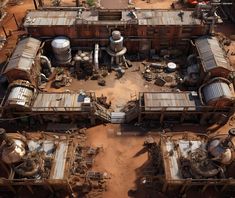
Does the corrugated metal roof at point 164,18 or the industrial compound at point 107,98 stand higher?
the corrugated metal roof at point 164,18

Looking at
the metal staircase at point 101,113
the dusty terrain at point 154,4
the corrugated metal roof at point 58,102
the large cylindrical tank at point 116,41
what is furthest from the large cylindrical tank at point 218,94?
the dusty terrain at point 154,4

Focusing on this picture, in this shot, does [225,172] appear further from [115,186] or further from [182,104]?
[115,186]

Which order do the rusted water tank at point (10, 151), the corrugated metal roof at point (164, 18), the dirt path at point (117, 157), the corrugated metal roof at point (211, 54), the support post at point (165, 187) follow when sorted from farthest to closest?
the corrugated metal roof at point (164, 18)
the corrugated metal roof at point (211, 54)
the dirt path at point (117, 157)
the support post at point (165, 187)
the rusted water tank at point (10, 151)

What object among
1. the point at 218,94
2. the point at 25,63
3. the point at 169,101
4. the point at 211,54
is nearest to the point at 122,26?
the point at 211,54

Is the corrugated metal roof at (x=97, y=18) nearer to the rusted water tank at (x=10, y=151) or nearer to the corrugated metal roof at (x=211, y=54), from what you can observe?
the corrugated metal roof at (x=211, y=54)

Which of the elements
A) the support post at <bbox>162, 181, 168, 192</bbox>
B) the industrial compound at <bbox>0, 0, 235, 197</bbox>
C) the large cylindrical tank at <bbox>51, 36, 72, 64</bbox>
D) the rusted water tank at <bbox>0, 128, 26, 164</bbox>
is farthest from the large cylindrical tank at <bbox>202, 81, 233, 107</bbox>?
the rusted water tank at <bbox>0, 128, 26, 164</bbox>

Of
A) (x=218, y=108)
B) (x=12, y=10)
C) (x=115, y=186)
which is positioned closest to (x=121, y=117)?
(x=115, y=186)

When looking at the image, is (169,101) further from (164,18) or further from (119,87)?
(164,18)
